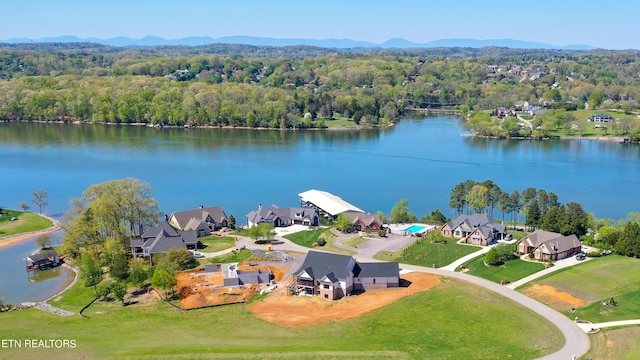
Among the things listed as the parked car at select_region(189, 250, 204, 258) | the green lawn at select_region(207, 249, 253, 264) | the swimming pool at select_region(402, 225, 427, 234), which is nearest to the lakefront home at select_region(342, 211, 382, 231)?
the swimming pool at select_region(402, 225, 427, 234)

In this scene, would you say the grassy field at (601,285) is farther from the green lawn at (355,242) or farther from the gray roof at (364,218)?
the gray roof at (364,218)

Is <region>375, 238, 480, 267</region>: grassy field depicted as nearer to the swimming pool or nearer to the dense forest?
the swimming pool

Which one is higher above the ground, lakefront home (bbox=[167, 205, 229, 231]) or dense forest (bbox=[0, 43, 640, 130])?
dense forest (bbox=[0, 43, 640, 130])

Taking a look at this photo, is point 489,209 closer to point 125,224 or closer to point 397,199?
point 397,199

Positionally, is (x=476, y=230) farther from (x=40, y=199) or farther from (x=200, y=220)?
(x=40, y=199)

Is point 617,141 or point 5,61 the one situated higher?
point 5,61

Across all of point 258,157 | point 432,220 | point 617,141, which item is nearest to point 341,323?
point 432,220
